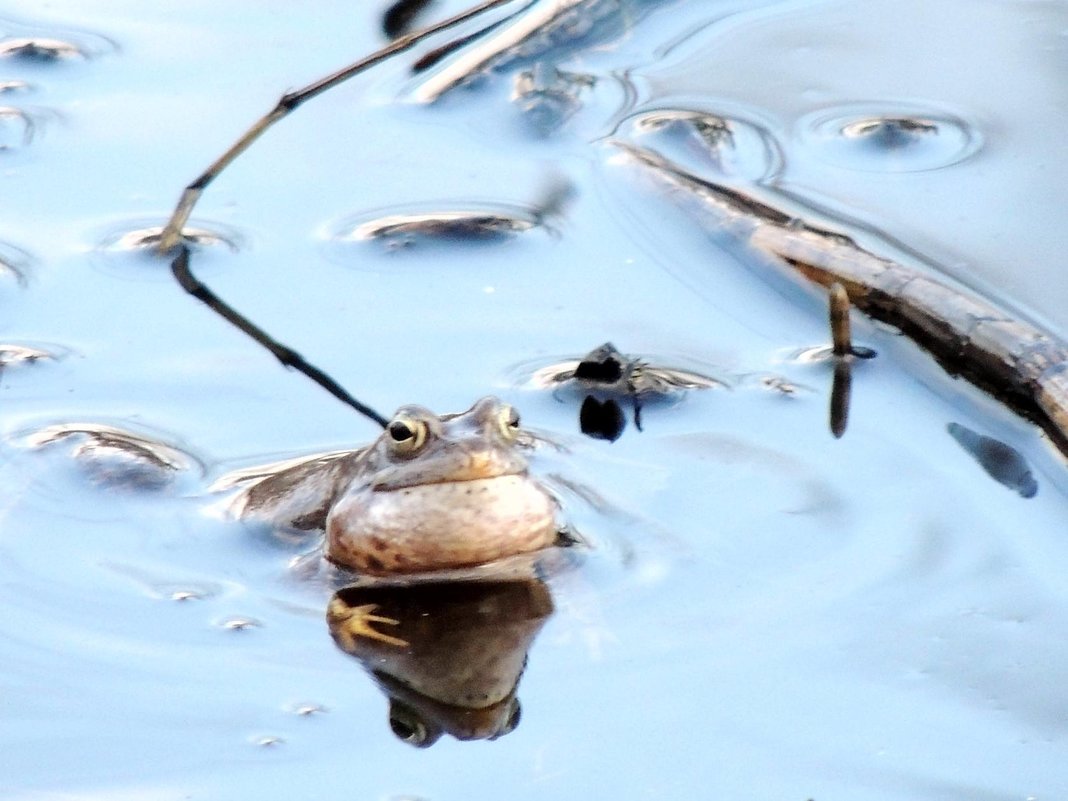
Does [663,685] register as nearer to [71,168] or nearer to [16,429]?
[16,429]

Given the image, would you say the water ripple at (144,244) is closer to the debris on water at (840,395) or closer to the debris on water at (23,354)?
the debris on water at (23,354)

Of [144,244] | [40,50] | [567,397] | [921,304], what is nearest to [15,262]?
[144,244]

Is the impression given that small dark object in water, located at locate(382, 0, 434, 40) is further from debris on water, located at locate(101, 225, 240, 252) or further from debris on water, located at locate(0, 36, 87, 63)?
debris on water, located at locate(101, 225, 240, 252)

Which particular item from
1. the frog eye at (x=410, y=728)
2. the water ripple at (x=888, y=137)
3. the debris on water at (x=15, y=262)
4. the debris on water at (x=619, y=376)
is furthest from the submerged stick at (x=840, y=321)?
the debris on water at (x=15, y=262)

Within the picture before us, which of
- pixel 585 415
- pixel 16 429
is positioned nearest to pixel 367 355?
pixel 585 415

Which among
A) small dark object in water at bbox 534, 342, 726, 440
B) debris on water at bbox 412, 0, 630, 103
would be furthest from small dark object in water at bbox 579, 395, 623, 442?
debris on water at bbox 412, 0, 630, 103

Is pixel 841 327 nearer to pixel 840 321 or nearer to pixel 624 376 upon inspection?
pixel 840 321
